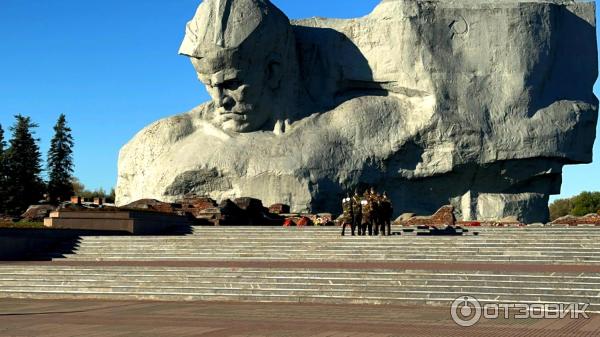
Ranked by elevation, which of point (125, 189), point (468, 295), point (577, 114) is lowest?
point (468, 295)

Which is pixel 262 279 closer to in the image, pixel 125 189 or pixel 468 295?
pixel 468 295

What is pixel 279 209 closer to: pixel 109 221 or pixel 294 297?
pixel 109 221

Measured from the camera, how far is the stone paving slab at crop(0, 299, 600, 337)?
367 inches

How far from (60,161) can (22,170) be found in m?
7.43

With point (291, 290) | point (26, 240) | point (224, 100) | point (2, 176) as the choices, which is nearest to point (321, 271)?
point (291, 290)

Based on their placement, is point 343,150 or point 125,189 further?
point 125,189

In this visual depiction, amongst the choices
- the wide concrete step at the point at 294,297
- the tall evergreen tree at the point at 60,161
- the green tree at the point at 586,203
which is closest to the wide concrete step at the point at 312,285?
the wide concrete step at the point at 294,297

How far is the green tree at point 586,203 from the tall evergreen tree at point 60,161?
1719 inches

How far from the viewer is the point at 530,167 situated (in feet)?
114

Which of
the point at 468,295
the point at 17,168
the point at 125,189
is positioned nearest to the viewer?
the point at 468,295

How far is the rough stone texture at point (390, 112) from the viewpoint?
3331cm

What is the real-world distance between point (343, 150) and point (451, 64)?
5.64 metres

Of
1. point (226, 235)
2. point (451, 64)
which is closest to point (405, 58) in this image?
point (451, 64)

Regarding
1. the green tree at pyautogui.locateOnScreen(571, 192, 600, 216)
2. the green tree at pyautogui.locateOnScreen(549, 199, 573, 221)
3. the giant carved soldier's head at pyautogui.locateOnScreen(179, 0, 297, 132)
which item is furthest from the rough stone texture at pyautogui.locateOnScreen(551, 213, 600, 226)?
the green tree at pyautogui.locateOnScreen(549, 199, 573, 221)
